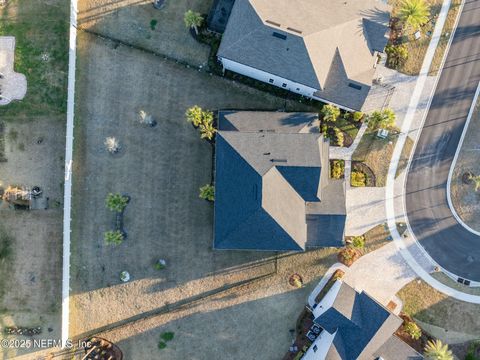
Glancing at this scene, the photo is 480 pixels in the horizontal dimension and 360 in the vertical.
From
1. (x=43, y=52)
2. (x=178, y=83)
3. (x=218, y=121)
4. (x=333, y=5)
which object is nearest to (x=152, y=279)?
(x=218, y=121)

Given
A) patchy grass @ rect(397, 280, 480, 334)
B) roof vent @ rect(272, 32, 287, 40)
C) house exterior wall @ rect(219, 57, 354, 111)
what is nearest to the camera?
roof vent @ rect(272, 32, 287, 40)

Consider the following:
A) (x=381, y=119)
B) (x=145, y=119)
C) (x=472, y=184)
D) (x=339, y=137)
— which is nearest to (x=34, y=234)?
(x=145, y=119)

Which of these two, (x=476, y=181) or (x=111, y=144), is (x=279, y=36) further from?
(x=476, y=181)

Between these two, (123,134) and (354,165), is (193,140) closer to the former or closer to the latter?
(123,134)

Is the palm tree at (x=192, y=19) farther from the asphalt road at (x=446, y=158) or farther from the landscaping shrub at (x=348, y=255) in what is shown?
the landscaping shrub at (x=348, y=255)

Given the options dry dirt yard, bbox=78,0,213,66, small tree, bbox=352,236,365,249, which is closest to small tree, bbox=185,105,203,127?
dry dirt yard, bbox=78,0,213,66

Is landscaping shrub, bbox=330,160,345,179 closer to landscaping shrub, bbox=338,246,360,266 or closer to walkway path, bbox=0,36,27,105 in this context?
landscaping shrub, bbox=338,246,360,266

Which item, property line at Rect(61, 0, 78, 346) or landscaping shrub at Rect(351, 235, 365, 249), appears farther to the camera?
property line at Rect(61, 0, 78, 346)
